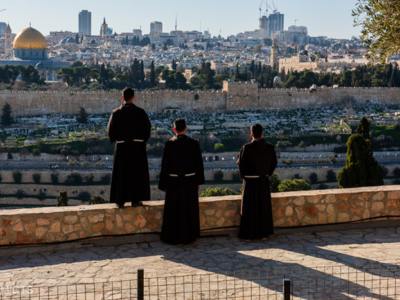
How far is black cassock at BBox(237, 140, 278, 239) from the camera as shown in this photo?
4.60 meters

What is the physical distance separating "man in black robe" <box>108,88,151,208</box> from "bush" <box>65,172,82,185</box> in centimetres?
1840

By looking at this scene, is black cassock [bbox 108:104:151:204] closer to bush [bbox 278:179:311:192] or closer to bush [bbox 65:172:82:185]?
bush [bbox 278:179:311:192]

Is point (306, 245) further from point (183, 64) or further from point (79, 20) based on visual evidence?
point (79, 20)

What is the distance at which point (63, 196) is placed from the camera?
576 inches

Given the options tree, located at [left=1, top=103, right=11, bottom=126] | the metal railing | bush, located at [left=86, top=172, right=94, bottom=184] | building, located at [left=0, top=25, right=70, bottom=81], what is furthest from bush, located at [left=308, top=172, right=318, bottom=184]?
building, located at [left=0, top=25, right=70, bottom=81]

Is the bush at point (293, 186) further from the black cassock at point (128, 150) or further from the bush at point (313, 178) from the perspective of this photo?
the black cassock at point (128, 150)

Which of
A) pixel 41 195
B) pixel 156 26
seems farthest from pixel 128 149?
pixel 156 26

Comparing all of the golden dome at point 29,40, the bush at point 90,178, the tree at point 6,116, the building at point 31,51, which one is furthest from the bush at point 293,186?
the golden dome at point 29,40

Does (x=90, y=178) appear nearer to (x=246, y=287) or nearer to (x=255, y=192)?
(x=255, y=192)

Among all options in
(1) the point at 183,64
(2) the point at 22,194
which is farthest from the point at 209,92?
(1) the point at 183,64

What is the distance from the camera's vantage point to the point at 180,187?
449cm

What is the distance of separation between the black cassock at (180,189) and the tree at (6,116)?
100.0ft

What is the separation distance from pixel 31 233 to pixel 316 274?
1.84m

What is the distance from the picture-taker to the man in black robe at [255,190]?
4602mm
